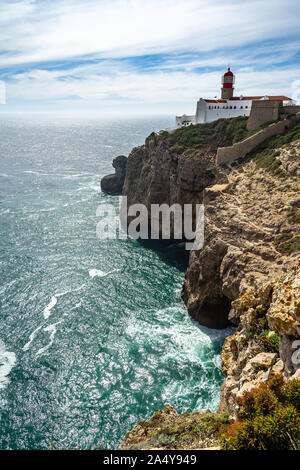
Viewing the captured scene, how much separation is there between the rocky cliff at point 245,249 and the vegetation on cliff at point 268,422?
181 cm

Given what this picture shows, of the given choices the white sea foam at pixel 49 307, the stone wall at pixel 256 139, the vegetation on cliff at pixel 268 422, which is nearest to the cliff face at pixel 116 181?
the stone wall at pixel 256 139

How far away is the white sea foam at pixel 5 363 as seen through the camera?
3278cm

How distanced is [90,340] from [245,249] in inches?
939

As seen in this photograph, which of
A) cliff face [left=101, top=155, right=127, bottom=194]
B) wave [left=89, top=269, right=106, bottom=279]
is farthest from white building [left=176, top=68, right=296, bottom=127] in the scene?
wave [left=89, top=269, right=106, bottom=279]

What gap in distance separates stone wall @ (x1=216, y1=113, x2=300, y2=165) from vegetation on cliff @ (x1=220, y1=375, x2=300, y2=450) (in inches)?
1813

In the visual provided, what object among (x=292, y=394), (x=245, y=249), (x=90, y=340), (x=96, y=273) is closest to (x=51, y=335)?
(x=90, y=340)

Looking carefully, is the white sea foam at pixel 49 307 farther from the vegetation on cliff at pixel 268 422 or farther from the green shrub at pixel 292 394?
the green shrub at pixel 292 394

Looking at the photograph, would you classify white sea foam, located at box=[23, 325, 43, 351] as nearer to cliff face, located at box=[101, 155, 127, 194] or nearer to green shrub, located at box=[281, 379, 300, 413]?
green shrub, located at box=[281, 379, 300, 413]

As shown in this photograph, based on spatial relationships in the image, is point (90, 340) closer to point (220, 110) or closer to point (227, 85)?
point (220, 110)

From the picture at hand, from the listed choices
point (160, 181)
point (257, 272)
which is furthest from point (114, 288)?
point (160, 181)

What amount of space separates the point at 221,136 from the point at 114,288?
136 feet

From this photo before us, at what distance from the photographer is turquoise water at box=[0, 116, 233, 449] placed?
2933 cm
